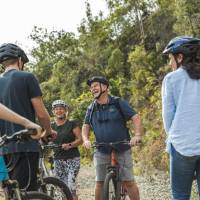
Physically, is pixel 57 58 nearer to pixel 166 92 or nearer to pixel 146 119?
pixel 146 119

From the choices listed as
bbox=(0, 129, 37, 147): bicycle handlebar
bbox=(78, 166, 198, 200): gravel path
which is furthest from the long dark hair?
bbox=(78, 166, 198, 200): gravel path

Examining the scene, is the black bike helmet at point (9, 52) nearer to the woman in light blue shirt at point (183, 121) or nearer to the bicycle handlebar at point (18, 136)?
the bicycle handlebar at point (18, 136)

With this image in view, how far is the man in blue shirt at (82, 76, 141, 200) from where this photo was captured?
22.9 feet

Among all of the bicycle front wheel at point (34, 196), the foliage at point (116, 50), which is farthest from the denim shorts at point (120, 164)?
the foliage at point (116, 50)

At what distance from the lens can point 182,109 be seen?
4.43m

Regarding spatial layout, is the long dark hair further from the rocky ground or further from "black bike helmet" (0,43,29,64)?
the rocky ground

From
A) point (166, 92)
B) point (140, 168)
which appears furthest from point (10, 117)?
point (140, 168)

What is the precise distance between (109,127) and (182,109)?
2614 millimetres

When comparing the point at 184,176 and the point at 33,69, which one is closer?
the point at 184,176

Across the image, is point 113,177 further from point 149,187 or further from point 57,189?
point 149,187

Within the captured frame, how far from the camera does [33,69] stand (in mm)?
50062

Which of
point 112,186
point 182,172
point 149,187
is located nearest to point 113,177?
point 112,186

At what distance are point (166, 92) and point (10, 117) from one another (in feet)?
4.61

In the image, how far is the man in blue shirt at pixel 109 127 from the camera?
697 cm
